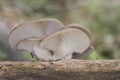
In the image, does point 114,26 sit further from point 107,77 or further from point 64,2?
point 107,77

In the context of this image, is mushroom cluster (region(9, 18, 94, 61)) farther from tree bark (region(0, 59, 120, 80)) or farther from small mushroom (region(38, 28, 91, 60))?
tree bark (region(0, 59, 120, 80))

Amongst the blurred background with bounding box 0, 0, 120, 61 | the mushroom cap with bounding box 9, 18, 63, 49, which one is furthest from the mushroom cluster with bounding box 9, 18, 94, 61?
the blurred background with bounding box 0, 0, 120, 61

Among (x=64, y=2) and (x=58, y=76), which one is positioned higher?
(x=64, y=2)

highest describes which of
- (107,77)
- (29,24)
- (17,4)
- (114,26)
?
(17,4)

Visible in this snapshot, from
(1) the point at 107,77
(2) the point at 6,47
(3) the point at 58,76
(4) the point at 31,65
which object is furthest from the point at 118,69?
(2) the point at 6,47

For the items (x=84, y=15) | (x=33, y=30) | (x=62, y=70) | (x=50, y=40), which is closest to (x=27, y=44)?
(x=33, y=30)

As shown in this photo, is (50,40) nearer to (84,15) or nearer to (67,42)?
(67,42)

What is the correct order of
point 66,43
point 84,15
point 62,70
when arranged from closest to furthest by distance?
point 62,70 < point 66,43 < point 84,15
